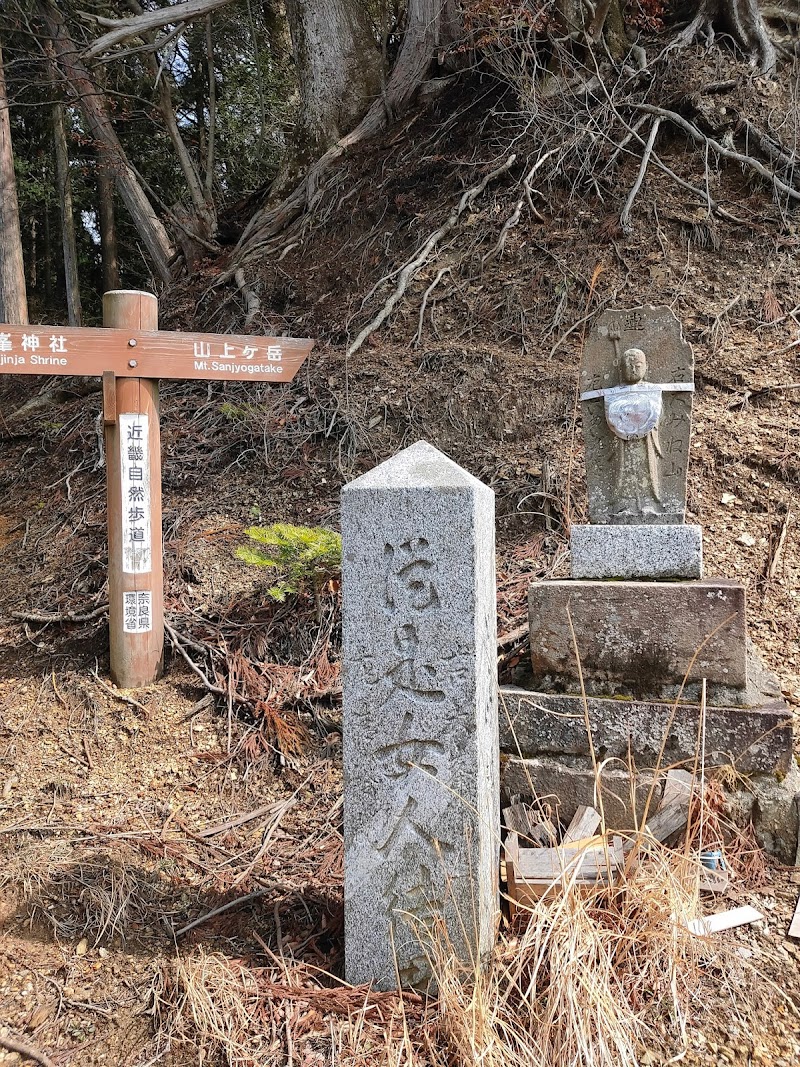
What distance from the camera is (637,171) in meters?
7.21

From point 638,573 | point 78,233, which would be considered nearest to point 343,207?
point 638,573

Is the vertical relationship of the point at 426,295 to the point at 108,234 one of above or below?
below

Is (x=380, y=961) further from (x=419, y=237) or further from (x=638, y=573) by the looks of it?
(x=419, y=237)

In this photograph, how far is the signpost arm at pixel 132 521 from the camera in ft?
13.5

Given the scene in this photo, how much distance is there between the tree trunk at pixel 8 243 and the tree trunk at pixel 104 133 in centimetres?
76

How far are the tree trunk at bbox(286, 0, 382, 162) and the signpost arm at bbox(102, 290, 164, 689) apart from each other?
19.4 feet

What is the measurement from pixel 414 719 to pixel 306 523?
327 cm

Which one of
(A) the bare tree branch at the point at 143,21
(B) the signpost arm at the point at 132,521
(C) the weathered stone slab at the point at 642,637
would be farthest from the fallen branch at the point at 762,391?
(A) the bare tree branch at the point at 143,21

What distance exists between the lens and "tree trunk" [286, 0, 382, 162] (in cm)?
→ 870

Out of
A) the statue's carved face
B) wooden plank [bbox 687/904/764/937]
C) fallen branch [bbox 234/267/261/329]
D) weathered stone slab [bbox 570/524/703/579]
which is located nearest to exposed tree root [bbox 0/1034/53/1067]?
wooden plank [bbox 687/904/764/937]

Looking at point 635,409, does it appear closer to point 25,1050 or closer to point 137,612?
point 137,612

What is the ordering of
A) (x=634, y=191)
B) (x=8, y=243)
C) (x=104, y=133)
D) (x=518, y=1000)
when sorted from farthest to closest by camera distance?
(x=104, y=133)
(x=8, y=243)
(x=634, y=191)
(x=518, y=1000)

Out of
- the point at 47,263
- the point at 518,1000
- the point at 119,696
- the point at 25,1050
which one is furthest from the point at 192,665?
the point at 47,263

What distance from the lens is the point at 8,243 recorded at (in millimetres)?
7672
